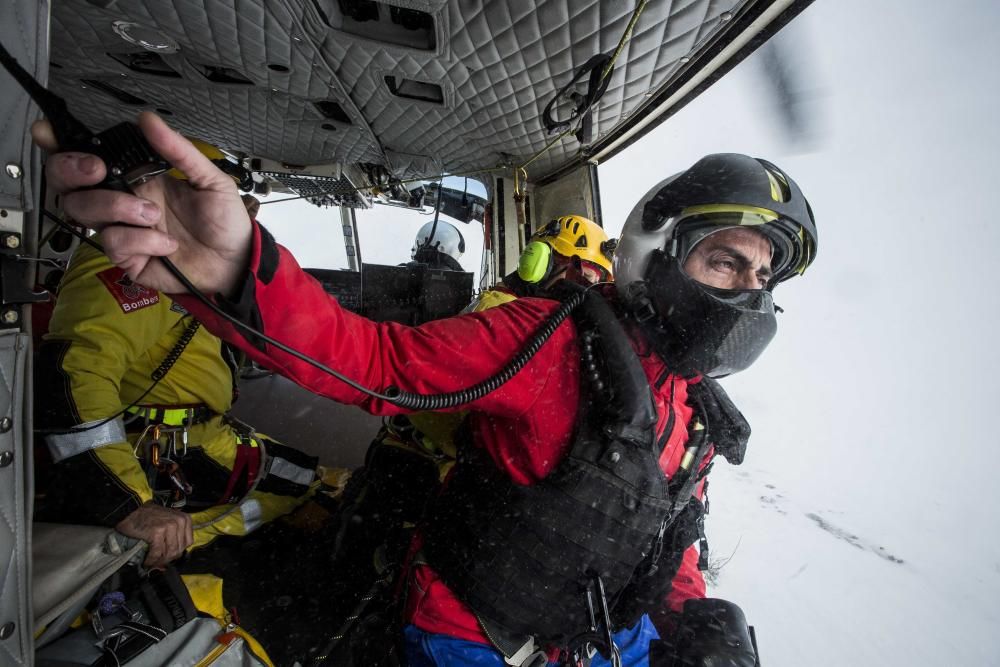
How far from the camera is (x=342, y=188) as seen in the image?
167 inches

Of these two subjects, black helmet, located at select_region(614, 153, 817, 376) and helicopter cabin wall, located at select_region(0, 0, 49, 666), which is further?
black helmet, located at select_region(614, 153, 817, 376)

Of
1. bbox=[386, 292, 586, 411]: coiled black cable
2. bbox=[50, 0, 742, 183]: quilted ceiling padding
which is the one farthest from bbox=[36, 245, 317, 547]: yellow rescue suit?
bbox=[50, 0, 742, 183]: quilted ceiling padding

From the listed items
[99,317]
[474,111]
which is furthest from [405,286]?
[99,317]

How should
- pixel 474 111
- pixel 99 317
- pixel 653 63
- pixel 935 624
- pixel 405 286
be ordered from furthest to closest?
pixel 935 624
pixel 405 286
pixel 474 111
pixel 653 63
pixel 99 317

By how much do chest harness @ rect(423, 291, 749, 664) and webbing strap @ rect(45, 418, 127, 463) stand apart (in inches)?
48.5

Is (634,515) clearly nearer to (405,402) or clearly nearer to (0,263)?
(405,402)

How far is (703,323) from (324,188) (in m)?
4.37

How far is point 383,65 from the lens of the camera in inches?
87.0

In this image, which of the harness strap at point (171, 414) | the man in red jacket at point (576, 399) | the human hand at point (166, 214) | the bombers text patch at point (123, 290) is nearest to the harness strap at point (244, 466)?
the harness strap at point (171, 414)

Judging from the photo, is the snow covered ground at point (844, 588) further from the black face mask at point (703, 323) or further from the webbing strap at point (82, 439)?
the webbing strap at point (82, 439)

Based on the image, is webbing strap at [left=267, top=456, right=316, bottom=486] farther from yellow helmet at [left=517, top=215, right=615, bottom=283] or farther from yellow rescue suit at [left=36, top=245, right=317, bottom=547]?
yellow helmet at [left=517, top=215, right=615, bottom=283]

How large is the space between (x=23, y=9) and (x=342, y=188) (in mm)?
4009

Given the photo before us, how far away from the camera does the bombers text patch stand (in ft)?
4.71

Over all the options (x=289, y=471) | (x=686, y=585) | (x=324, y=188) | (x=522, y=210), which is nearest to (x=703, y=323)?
(x=686, y=585)
